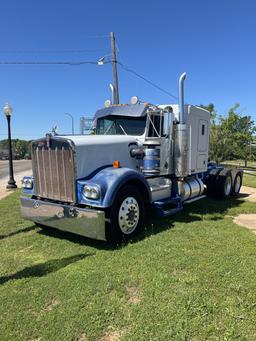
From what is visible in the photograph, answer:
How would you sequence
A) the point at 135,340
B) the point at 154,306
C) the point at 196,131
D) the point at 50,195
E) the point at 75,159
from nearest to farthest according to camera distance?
1. the point at 135,340
2. the point at 154,306
3. the point at 75,159
4. the point at 50,195
5. the point at 196,131

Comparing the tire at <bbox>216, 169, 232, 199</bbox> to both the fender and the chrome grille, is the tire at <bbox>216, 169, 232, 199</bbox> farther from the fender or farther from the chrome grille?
the chrome grille

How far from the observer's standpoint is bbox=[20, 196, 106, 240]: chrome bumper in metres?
4.96

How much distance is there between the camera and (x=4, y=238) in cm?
610

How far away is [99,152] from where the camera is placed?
5.79m

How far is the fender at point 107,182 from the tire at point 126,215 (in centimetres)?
21

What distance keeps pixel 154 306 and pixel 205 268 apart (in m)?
1.21

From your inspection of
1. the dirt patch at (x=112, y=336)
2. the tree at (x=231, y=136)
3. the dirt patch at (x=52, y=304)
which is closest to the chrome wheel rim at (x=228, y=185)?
the dirt patch at (x=52, y=304)

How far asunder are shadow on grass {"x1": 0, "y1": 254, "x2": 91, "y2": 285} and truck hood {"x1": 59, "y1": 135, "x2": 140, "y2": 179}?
4.44 feet

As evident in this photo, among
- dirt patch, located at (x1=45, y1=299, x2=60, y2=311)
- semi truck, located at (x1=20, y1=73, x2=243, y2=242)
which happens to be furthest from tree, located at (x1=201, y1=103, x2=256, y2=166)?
dirt patch, located at (x1=45, y1=299, x2=60, y2=311)

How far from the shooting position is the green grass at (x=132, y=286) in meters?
3.07

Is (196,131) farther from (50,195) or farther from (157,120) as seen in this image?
(50,195)

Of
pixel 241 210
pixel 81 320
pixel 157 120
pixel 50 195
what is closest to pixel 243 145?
pixel 241 210

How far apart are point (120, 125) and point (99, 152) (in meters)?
1.52

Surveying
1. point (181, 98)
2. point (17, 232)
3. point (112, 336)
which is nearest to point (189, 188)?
point (181, 98)
